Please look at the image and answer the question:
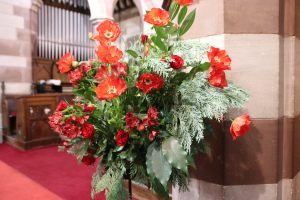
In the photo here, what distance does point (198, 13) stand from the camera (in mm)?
1337

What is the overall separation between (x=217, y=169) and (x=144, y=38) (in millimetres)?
685

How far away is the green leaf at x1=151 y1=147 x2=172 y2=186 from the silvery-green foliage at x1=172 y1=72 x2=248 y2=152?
92 millimetres

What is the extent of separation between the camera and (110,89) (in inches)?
34.5

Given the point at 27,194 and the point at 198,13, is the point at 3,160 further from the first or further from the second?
the point at 198,13

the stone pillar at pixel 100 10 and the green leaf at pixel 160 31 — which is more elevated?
the stone pillar at pixel 100 10

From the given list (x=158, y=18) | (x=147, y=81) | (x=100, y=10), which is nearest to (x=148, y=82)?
(x=147, y=81)

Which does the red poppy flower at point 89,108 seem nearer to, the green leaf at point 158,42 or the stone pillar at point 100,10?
the green leaf at point 158,42

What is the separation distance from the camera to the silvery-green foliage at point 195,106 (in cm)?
94

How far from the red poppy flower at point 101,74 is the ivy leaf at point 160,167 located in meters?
0.31

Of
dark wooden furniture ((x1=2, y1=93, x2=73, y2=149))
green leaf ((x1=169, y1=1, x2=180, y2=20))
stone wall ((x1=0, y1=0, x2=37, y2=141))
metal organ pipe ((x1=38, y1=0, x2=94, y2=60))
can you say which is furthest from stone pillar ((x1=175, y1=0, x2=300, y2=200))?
metal organ pipe ((x1=38, y1=0, x2=94, y2=60))

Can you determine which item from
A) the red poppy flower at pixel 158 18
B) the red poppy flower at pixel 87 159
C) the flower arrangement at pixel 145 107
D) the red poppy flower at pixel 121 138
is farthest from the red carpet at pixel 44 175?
the red poppy flower at pixel 158 18

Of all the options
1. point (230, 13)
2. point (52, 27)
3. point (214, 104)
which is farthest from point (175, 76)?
point (52, 27)

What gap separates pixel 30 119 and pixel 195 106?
3896mm

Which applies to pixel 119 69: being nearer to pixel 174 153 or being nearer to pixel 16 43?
pixel 174 153
